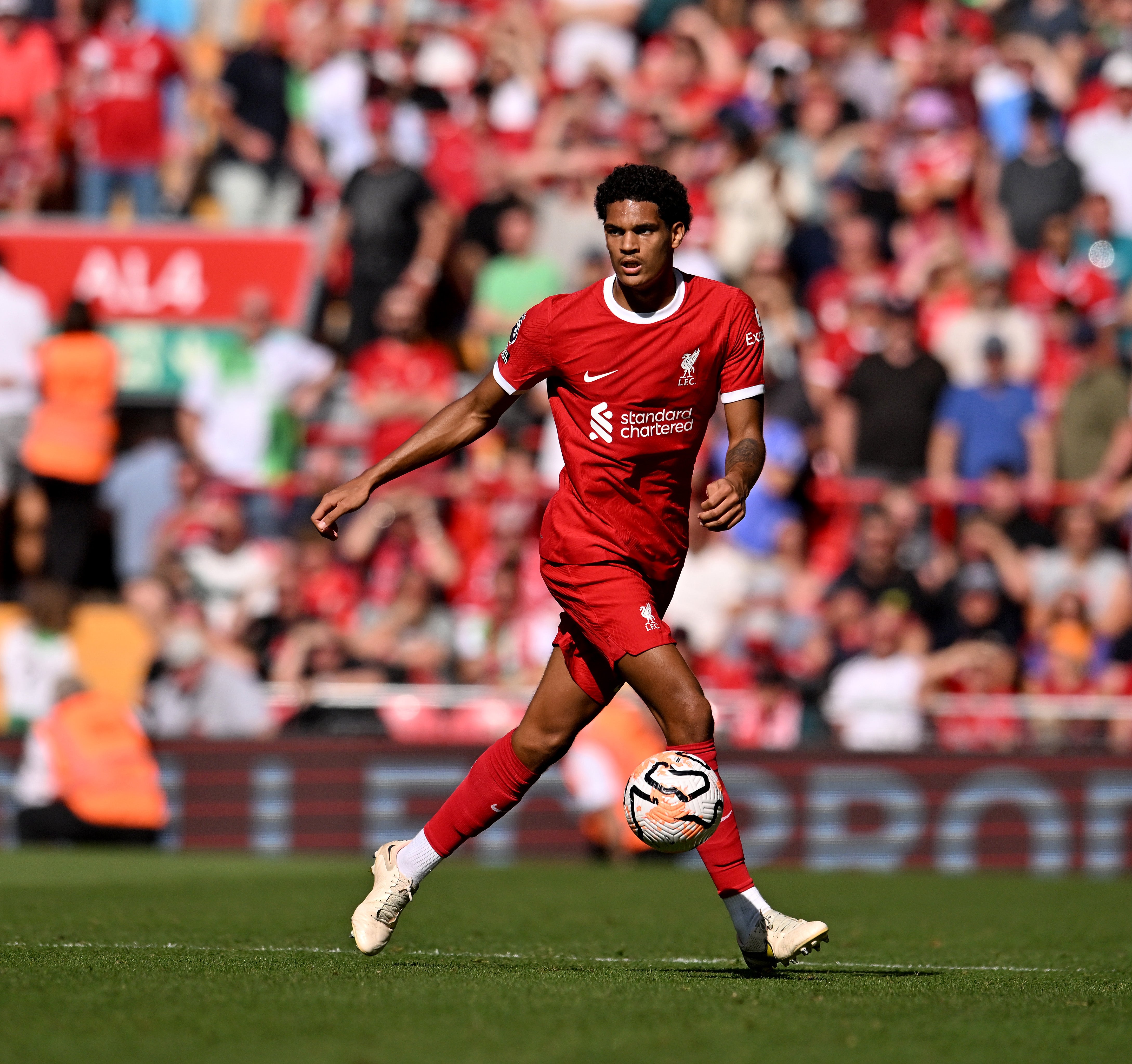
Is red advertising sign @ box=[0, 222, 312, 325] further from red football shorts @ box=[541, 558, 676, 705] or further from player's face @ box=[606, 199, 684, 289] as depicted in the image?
player's face @ box=[606, 199, 684, 289]

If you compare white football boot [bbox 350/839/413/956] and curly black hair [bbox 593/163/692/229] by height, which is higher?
curly black hair [bbox 593/163/692/229]

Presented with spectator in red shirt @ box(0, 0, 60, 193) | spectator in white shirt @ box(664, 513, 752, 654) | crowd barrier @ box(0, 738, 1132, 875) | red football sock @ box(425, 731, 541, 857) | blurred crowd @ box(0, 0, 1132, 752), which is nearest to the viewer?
red football sock @ box(425, 731, 541, 857)

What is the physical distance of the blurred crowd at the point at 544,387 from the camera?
14648 millimetres

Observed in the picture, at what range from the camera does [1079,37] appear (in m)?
19.9

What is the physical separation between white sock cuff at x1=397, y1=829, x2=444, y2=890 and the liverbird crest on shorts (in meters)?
1.84

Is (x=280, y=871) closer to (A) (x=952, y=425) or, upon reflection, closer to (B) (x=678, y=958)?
(B) (x=678, y=958)

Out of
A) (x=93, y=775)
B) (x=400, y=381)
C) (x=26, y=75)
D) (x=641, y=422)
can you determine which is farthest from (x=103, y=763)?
(x=26, y=75)

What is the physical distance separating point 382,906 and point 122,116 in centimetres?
1246

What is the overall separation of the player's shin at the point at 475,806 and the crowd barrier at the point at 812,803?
21.7ft

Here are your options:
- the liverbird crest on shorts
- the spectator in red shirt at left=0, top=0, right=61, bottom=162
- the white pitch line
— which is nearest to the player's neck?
the liverbird crest on shorts

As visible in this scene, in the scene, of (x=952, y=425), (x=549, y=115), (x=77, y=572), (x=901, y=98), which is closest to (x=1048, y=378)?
(x=952, y=425)

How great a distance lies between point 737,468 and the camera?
655cm

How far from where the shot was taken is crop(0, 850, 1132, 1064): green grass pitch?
506cm

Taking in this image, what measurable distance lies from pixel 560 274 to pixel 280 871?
273 inches
